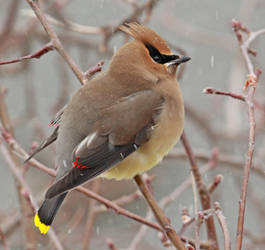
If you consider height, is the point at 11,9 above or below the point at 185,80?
above

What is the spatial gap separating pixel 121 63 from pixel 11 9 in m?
1.73

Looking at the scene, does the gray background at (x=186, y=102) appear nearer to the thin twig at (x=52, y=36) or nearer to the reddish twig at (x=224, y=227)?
the thin twig at (x=52, y=36)

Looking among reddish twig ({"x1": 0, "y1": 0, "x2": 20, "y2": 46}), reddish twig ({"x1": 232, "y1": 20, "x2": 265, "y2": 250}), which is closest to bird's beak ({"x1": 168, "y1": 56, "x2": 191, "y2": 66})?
reddish twig ({"x1": 232, "y1": 20, "x2": 265, "y2": 250})

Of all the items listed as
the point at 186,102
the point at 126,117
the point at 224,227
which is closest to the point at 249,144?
the point at 224,227

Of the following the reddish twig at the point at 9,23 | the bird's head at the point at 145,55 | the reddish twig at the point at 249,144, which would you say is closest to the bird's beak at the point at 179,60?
the bird's head at the point at 145,55

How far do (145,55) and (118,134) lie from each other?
484 mm

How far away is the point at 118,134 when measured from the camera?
2.73 metres

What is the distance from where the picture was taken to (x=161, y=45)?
286cm

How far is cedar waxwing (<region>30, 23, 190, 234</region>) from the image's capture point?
266 centimetres

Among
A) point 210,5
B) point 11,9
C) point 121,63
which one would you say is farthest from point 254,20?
point 121,63

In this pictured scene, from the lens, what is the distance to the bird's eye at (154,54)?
291 centimetres

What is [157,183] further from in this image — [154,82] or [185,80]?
[154,82]

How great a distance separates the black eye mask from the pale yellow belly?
11.7 inches

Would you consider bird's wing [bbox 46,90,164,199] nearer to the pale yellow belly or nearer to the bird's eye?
the pale yellow belly
